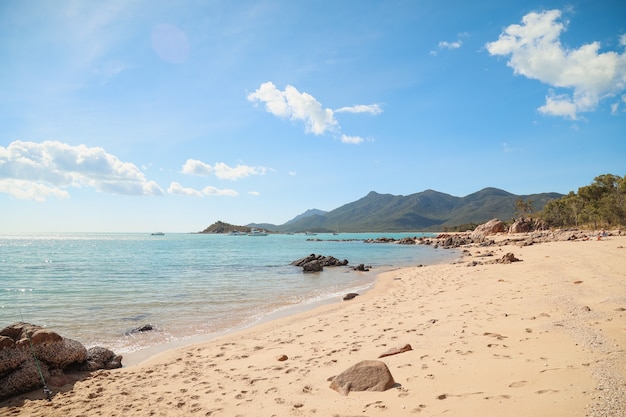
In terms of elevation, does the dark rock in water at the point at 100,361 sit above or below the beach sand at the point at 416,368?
below

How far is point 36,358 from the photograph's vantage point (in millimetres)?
7277

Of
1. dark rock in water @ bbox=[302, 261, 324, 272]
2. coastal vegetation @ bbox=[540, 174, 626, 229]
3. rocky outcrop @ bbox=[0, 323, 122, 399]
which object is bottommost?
dark rock in water @ bbox=[302, 261, 324, 272]

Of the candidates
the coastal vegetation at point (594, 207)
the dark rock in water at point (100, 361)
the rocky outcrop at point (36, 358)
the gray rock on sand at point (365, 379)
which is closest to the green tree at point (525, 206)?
the coastal vegetation at point (594, 207)

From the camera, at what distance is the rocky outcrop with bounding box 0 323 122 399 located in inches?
271

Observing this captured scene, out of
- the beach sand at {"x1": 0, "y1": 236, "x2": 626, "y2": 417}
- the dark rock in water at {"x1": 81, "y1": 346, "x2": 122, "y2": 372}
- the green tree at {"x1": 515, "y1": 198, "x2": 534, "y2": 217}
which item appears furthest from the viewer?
the green tree at {"x1": 515, "y1": 198, "x2": 534, "y2": 217}

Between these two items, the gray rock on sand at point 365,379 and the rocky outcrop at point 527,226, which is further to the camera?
the rocky outcrop at point 527,226

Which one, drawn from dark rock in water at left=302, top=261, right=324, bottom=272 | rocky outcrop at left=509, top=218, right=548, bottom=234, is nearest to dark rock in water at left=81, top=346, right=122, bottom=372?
dark rock in water at left=302, top=261, right=324, bottom=272

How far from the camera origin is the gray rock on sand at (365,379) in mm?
5359

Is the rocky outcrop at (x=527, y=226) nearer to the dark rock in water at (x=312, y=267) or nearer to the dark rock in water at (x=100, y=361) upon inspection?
the dark rock in water at (x=312, y=267)

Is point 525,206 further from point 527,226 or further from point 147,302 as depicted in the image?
point 147,302

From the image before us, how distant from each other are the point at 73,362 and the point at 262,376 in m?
5.21

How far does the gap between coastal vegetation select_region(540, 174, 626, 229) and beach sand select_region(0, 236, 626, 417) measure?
63.1m

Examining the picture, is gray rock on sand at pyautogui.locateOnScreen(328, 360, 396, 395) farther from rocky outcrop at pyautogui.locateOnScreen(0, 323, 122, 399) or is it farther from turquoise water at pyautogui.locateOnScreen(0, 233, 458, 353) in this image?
turquoise water at pyautogui.locateOnScreen(0, 233, 458, 353)

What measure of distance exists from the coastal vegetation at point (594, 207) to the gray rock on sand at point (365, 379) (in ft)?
236
